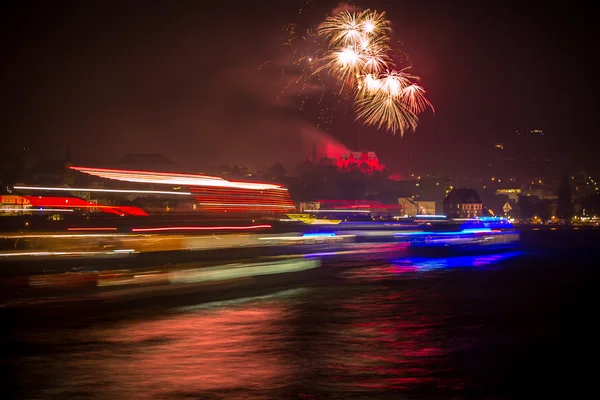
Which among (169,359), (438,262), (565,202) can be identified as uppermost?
(565,202)

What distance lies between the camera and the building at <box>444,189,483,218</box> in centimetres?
15438

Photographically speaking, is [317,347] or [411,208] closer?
[317,347]

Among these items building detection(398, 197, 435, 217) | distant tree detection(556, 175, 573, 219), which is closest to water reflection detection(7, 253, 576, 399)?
distant tree detection(556, 175, 573, 219)

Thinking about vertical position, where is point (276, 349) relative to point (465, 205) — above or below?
below

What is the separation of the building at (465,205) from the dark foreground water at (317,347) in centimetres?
14165

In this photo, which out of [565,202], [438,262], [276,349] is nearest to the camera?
[276,349]

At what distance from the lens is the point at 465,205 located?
15525 centimetres

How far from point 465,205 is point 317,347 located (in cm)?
15140

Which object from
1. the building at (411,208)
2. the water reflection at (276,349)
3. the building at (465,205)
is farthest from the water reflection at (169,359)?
the building at (411,208)

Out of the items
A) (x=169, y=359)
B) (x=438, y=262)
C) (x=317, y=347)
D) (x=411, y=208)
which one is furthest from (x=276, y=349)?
(x=411, y=208)

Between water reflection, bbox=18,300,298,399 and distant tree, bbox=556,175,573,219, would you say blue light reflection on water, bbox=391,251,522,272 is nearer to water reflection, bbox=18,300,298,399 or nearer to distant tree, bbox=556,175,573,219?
Result: water reflection, bbox=18,300,298,399

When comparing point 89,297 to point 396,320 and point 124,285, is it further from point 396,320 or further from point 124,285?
point 396,320

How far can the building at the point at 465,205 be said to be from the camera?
506ft

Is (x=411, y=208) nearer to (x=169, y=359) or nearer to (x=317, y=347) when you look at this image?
(x=317, y=347)
